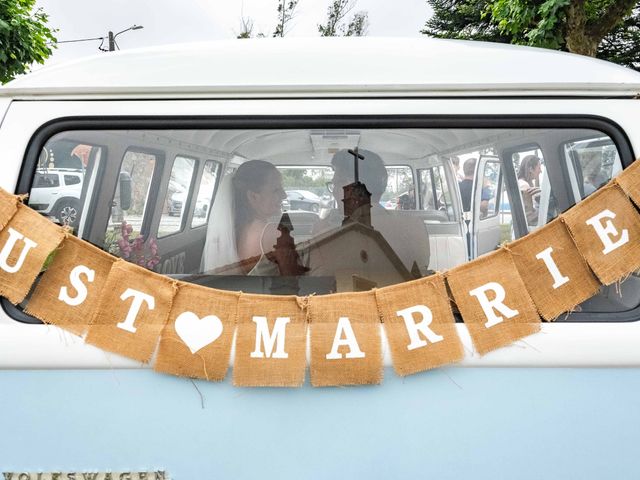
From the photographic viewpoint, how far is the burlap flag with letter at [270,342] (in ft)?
4.94

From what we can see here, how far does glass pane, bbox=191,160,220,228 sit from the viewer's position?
7.91 feet

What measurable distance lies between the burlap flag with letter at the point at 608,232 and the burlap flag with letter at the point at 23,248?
148 cm

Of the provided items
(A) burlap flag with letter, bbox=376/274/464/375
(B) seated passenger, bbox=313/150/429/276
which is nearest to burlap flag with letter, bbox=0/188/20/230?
(B) seated passenger, bbox=313/150/429/276

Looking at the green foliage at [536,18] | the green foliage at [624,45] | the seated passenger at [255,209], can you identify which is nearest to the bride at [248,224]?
the seated passenger at [255,209]

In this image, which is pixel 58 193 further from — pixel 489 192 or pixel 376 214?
pixel 489 192

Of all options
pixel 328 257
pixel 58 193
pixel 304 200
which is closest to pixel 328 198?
pixel 304 200

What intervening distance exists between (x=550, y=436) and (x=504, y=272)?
45cm

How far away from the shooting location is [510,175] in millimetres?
2236

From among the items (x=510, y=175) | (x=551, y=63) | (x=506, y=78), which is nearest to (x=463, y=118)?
(x=506, y=78)

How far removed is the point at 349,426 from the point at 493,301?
0.52 metres

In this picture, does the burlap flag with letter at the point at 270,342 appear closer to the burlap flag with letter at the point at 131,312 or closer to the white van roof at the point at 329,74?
the burlap flag with letter at the point at 131,312

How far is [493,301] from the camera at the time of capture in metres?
1.57

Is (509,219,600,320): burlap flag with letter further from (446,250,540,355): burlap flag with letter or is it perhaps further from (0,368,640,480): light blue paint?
(0,368,640,480): light blue paint

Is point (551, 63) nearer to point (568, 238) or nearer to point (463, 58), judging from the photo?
point (463, 58)
